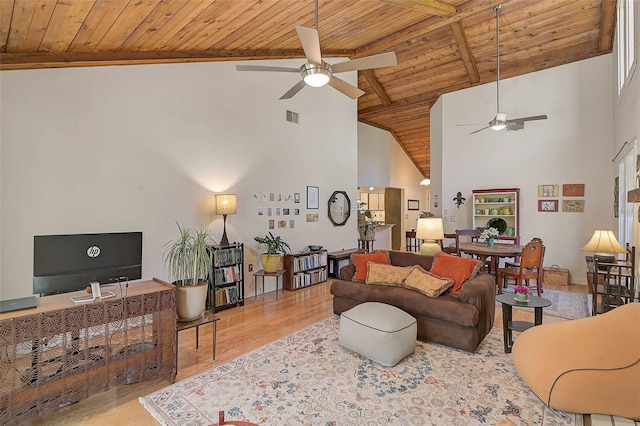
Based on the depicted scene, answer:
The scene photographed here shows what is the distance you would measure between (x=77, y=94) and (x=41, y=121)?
461mm

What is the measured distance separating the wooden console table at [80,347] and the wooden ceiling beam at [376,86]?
6.81 meters

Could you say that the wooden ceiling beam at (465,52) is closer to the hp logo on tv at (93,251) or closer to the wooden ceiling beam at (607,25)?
the wooden ceiling beam at (607,25)

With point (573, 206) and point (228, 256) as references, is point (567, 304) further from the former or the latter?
point (228, 256)

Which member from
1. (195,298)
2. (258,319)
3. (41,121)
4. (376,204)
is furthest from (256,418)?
(376,204)

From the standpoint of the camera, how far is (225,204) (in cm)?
464

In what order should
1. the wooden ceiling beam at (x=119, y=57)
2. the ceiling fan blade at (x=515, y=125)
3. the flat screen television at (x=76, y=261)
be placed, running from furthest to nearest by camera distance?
the ceiling fan blade at (x=515, y=125), the wooden ceiling beam at (x=119, y=57), the flat screen television at (x=76, y=261)

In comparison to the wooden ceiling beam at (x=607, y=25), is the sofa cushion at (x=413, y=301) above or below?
below

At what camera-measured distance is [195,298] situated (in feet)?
9.30

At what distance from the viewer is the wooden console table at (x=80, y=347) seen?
6.59 ft

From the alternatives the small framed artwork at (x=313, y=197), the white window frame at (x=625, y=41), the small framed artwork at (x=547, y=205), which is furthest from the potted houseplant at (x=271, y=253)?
the small framed artwork at (x=547, y=205)

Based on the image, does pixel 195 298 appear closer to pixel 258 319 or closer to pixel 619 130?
pixel 258 319

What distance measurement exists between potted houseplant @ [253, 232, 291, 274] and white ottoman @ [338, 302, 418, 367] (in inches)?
87.7

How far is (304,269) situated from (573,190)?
5.33 meters

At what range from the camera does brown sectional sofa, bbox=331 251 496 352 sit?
3.12 m
